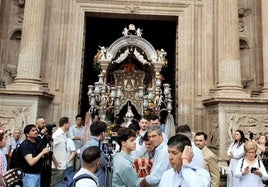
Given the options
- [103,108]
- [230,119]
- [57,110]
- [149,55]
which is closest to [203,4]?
[149,55]

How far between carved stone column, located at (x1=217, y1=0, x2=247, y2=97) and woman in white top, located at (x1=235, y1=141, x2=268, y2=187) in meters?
5.85

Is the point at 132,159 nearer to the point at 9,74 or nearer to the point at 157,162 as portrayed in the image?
the point at 157,162

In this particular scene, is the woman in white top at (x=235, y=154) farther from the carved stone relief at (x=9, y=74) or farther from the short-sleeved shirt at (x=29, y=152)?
the carved stone relief at (x=9, y=74)

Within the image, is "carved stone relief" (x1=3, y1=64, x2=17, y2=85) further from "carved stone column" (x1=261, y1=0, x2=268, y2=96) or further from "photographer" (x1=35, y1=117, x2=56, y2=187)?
"carved stone column" (x1=261, y1=0, x2=268, y2=96)

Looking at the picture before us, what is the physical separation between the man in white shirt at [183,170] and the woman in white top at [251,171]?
312 centimetres

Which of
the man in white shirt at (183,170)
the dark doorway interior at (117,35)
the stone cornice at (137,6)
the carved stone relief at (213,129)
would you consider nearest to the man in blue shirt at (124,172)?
the man in white shirt at (183,170)

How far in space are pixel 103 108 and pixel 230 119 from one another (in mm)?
4485

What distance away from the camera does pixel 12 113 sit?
11.3 metres

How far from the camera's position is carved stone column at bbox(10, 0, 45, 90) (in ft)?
38.6

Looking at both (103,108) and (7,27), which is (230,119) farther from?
(7,27)

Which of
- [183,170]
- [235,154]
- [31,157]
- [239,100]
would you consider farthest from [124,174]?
[239,100]

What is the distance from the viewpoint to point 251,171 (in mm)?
6043

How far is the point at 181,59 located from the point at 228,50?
199 cm

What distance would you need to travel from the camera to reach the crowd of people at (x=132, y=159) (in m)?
3.38
